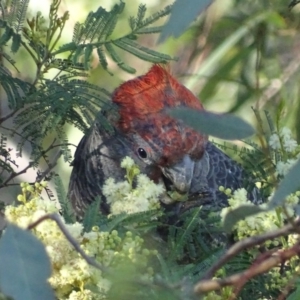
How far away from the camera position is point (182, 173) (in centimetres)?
179

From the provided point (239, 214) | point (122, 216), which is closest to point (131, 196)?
point (122, 216)

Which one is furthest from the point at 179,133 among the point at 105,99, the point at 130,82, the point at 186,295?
the point at 186,295

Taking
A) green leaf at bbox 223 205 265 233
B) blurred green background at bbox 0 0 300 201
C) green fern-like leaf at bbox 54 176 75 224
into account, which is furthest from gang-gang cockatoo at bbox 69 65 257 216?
green leaf at bbox 223 205 265 233

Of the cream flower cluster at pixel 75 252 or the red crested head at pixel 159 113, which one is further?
the red crested head at pixel 159 113

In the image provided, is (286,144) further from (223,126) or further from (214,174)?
(214,174)

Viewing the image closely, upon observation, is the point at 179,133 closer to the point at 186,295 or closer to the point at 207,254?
the point at 207,254

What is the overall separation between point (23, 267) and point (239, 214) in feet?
0.74

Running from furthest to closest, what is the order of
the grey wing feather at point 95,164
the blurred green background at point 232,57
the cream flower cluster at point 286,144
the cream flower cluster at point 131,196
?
the blurred green background at point 232,57
the grey wing feather at point 95,164
the cream flower cluster at point 286,144
the cream flower cluster at point 131,196

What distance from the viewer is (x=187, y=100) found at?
1921mm

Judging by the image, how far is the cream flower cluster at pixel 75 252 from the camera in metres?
0.80

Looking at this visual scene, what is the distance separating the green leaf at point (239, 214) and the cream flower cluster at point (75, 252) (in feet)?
0.52

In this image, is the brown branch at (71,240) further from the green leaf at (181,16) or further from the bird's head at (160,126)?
the bird's head at (160,126)

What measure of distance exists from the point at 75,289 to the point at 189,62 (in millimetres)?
2404

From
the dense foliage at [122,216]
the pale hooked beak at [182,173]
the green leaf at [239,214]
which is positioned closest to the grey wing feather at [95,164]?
the pale hooked beak at [182,173]
